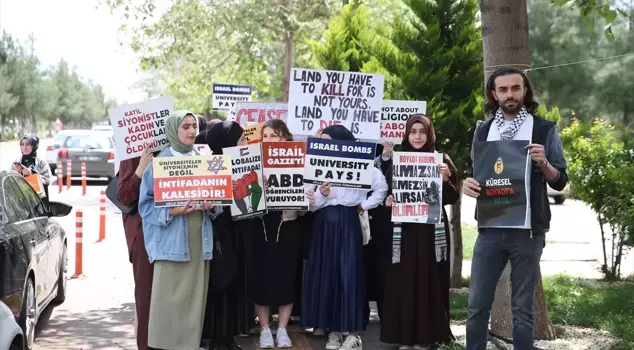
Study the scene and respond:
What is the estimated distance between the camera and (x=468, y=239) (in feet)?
61.0

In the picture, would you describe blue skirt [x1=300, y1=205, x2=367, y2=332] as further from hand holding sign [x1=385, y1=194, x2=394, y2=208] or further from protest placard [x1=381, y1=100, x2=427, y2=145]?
protest placard [x1=381, y1=100, x2=427, y2=145]

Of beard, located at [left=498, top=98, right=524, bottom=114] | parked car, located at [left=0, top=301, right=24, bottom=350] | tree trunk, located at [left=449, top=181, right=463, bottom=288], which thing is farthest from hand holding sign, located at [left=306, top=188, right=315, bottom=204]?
tree trunk, located at [left=449, top=181, right=463, bottom=288]

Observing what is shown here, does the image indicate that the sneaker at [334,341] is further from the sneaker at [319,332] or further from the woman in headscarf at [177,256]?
the woman in headscarf at [177,256]

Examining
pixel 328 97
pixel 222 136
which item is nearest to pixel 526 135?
pixel 222 136

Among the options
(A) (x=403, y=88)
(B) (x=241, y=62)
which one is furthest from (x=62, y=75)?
(A) (x=403, y=88)

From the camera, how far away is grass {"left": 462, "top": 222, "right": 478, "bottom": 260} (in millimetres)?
16094

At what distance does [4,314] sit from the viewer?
5.89m

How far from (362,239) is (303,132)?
178 centimetres

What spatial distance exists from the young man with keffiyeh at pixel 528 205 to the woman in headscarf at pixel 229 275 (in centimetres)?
223

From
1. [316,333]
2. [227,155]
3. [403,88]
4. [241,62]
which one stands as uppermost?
[241,62]

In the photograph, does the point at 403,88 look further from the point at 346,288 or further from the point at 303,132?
the point at 346,288

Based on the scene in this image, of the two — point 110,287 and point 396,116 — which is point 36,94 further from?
point 396,116

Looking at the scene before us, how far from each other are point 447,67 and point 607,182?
330 cm

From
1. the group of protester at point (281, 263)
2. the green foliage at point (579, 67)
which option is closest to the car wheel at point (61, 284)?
the group of protester at point (281, 263)
